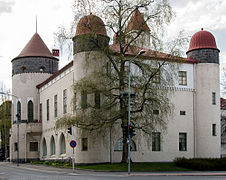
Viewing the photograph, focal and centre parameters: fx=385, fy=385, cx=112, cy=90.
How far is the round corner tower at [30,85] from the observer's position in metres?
53.0

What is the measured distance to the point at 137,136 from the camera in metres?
36.3

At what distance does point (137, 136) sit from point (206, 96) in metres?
9.58

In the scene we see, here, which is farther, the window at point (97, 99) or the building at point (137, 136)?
the building at point (137, 136)

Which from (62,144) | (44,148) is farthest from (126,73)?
(44,148)

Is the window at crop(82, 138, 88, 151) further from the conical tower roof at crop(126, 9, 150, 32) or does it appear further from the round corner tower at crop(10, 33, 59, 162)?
the round corner tower at crop(10, 33, 59, 162)

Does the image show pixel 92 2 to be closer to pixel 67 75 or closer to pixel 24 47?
pixel 67 75

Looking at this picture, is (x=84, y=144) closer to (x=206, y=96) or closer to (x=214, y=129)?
(x=206, y=96)

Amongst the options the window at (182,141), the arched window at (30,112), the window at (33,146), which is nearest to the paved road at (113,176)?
the window at (182,141)

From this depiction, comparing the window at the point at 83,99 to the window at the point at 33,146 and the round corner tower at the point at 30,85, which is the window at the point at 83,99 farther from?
the window at the point at 33,146

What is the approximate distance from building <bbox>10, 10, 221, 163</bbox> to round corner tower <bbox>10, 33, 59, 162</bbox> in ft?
0.46

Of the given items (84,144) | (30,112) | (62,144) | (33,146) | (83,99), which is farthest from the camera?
(30,112)

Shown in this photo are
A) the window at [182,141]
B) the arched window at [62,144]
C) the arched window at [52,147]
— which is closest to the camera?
the window at [182,141]

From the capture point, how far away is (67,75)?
4228cm

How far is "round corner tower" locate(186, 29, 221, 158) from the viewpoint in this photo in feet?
133
